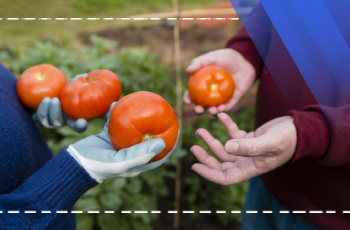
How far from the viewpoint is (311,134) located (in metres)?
1.08

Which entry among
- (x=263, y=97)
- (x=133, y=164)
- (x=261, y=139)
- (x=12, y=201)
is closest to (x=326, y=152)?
(x=261, y=139)

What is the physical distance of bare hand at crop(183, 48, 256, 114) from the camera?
187 centimetres

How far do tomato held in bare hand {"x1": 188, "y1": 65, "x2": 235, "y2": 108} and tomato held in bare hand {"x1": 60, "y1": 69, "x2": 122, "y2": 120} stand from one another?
1.97ft

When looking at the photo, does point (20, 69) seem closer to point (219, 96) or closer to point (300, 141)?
point (219, 96)

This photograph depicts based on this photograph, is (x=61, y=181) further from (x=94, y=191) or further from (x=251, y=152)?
(x=94, y=191)

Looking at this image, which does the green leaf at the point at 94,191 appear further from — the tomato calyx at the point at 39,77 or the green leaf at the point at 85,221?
the tomato calyx at the point at 39,77

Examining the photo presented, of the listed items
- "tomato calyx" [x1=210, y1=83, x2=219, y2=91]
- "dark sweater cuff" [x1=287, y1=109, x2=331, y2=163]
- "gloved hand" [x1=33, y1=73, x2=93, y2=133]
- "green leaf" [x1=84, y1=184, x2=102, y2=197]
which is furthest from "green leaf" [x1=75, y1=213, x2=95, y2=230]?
"dark sweater cuff" [x1=287, y1=109, x2=331, y2=163]

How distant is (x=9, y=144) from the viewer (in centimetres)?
104

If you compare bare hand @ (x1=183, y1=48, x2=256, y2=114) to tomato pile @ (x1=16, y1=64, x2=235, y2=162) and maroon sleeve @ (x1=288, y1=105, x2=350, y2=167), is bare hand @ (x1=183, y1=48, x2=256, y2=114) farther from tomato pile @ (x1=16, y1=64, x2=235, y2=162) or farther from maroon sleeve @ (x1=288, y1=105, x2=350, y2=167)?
maroon sleeve @ (x1=288, y1=105, x2=350, y2=167)

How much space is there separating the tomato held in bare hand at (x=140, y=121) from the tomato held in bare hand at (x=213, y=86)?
2.34 feet

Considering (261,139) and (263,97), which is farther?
(263,97)

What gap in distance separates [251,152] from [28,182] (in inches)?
33.1

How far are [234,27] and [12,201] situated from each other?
5.96 meters

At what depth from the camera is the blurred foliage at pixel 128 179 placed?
195 centimetres
